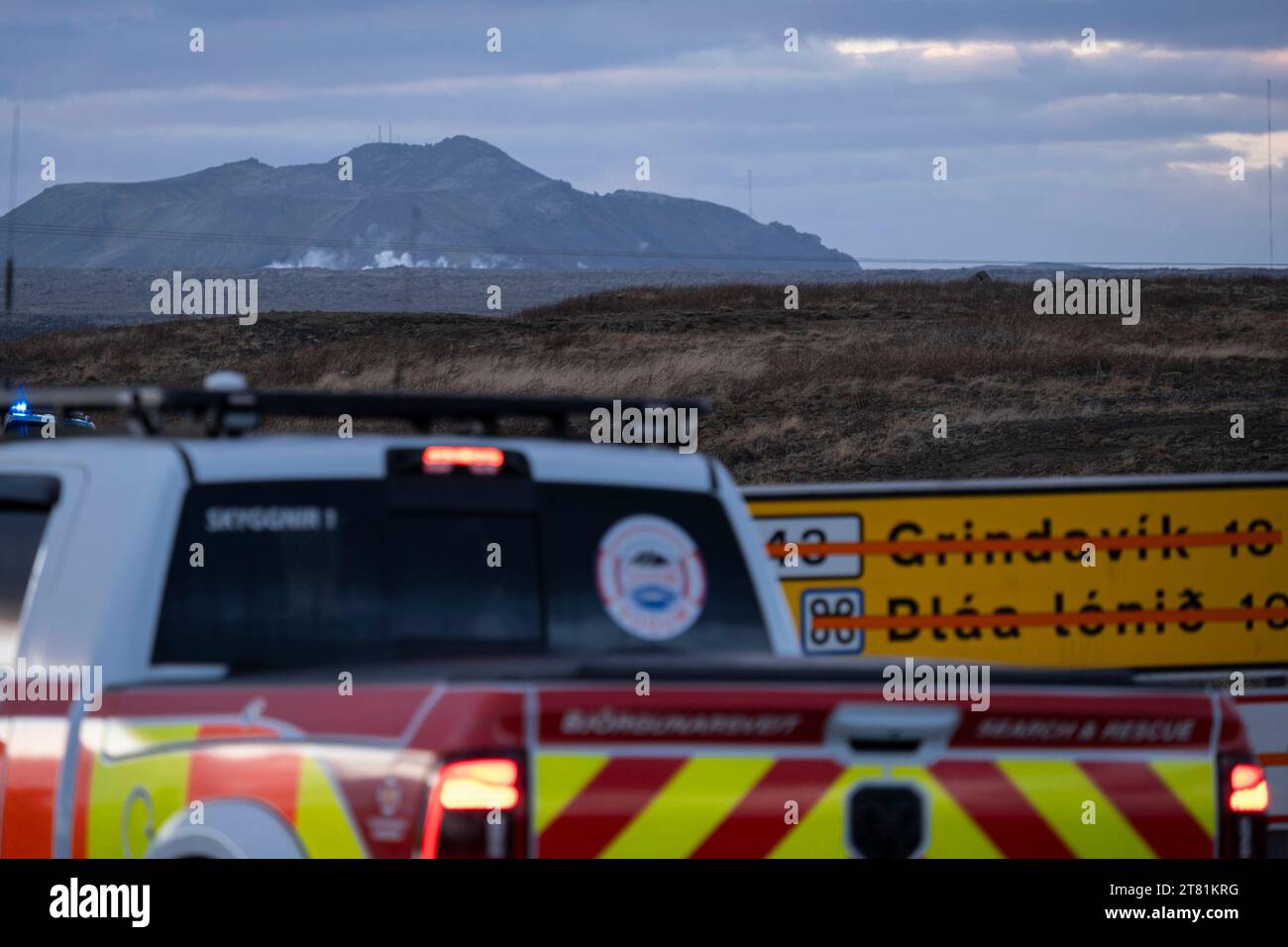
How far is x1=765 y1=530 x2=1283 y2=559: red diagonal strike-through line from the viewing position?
11242mm

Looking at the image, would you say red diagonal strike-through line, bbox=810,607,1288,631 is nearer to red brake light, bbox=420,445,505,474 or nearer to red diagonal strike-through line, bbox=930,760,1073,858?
red brake light, bbox=420,445,505,474

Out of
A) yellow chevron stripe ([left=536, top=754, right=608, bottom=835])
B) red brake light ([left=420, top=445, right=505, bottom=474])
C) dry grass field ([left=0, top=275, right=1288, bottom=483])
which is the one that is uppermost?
red brake light ([left=420, top=445, right=505, bottom=474])

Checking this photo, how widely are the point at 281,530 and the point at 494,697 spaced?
169cm

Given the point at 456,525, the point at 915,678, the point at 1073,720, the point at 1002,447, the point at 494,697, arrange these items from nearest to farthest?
the point at 494,697
the point at 1073,720
the point at 915,678
the point at 456,525
the point at 1002,447

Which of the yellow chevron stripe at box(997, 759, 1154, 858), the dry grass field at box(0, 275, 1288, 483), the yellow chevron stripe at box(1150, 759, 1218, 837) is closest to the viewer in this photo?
the yellow chevron stripe at box(997, 759, 1154, 858)

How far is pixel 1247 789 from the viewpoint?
Answer: 4.45m

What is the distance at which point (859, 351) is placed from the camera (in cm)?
5681

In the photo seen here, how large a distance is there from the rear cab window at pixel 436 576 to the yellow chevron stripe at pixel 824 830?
5.14 ft

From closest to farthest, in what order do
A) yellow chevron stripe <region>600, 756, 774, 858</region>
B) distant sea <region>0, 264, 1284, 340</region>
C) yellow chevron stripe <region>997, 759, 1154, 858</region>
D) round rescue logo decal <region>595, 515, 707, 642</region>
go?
yellow chevron stripe <region>600, 756, 774, 858</region> → yellow chevron stripe <region>997, 759, 1154, 858</region> → round rescue logo decal <region>595, 515, 707, 642</region> → distant sea <region>0, 264, 1284, 340</region>

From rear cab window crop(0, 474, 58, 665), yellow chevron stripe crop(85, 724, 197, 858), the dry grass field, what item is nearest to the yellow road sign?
rear cab window crop(0, 474, 58, 665)

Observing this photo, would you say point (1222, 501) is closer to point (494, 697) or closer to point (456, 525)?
point (456, 525)

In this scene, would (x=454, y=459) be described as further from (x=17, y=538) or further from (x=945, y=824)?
(x=945, y=824)

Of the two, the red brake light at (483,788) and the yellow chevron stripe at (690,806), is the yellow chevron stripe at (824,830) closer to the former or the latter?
the yellow chevron stripe at (690,806)
